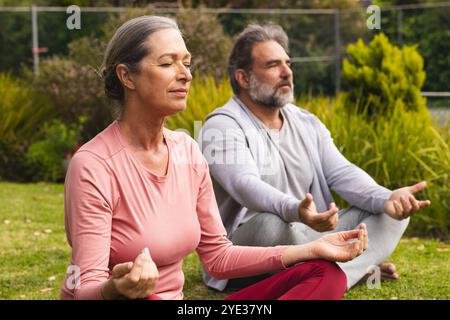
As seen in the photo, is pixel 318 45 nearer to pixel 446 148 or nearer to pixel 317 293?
pixel 446 148

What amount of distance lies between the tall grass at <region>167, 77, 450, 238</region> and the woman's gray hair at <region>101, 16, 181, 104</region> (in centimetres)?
416

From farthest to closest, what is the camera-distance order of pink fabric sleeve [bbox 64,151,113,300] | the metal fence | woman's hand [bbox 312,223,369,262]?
the metal fence < woman's hand [bbox 312,223,369,262] < pink fabric sleeve [bbox 64,151,113,300]

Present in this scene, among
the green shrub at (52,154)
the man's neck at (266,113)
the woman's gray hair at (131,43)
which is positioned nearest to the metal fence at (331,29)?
the green shrub at (52,154)

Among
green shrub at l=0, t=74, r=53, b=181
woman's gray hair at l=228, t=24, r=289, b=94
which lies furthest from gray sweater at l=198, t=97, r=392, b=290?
green shrub at l=0, t=74, r=53, b=181

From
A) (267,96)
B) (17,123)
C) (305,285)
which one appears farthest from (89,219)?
(17,123)

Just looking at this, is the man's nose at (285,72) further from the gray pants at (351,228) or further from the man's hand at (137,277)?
the man's hand at (137,277)

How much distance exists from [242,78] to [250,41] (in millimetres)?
214

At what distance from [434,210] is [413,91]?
1.95m

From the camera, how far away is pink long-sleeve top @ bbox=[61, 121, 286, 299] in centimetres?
245

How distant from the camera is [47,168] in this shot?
10055mm

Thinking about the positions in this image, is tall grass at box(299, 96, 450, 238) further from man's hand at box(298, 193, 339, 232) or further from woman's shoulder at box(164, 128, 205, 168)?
woman's shoulder at box(164, 128, 205, 168)

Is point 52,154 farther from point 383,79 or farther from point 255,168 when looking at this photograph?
point 255,168

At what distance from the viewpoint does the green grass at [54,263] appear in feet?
16.1

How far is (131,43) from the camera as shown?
261 cm
